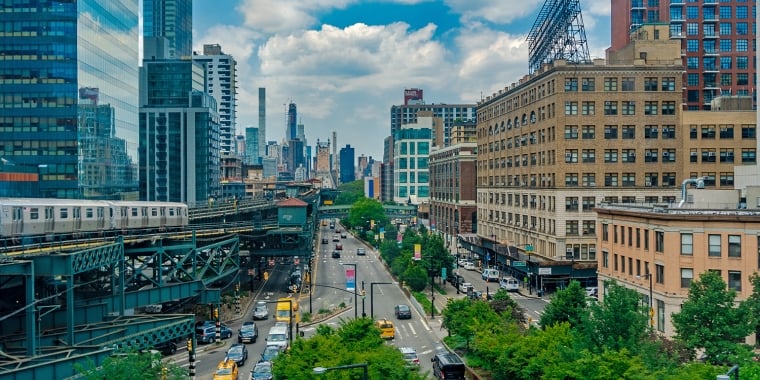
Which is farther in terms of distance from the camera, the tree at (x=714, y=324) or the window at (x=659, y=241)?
the window at (x=659, y=241)

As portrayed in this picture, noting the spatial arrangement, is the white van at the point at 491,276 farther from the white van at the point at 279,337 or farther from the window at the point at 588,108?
the white van at the point at 279,337

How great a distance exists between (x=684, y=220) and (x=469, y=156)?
8714cm

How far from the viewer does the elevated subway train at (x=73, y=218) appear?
153ft

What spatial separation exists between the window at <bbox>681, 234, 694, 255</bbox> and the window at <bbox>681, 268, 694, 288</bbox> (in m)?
1.24

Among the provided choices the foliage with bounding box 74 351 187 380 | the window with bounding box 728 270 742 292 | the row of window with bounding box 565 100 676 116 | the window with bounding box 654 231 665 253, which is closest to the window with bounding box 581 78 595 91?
the row of window with bounding box 565 100 676 116

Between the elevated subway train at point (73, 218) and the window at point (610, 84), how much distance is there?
50144 mm

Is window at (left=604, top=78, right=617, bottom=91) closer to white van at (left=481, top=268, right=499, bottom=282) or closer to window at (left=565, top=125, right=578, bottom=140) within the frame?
window at (left=565, top=125, right=578, bottom=140)

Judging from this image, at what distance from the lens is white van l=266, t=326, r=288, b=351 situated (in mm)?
53341

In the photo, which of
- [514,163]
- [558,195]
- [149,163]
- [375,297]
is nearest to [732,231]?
[558,195]

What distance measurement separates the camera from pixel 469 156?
463 feet

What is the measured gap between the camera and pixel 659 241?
56688 millimetres

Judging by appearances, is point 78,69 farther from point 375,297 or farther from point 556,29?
point 556,29

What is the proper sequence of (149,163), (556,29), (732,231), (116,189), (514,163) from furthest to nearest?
(149,163) → (116,189) → (514,163) → (556,29) → (732,231)

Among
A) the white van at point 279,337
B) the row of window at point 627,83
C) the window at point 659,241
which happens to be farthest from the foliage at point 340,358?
the row of window at point 627,83
